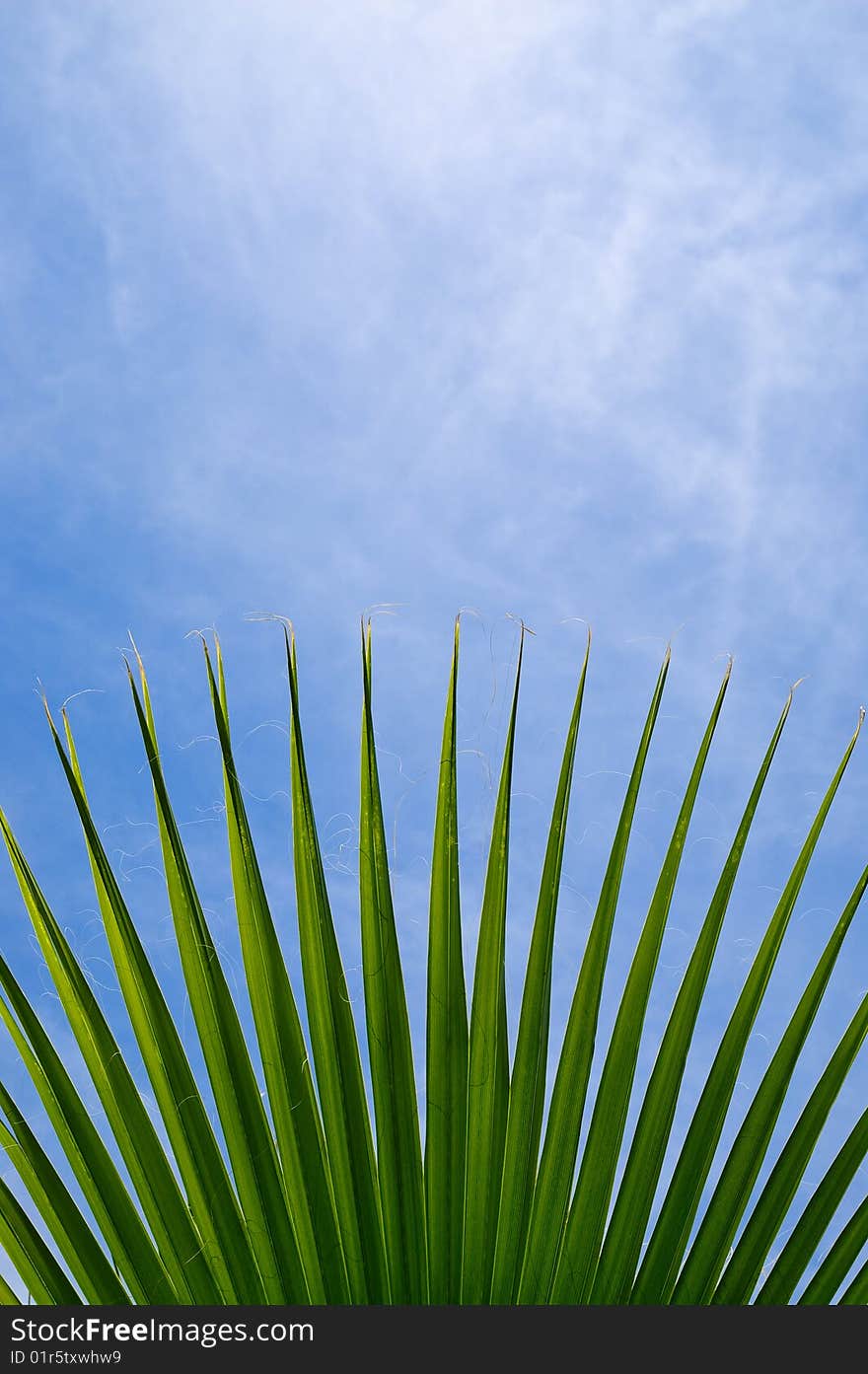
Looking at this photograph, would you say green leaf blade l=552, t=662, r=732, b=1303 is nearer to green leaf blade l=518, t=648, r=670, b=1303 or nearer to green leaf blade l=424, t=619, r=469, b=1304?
Answer: green leaf blade l=518, t=648, r=670, b=1303

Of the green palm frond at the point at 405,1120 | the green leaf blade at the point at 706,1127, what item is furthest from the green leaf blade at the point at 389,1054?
the green leaf blade at the point at 706,1127

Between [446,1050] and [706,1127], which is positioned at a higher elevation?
[446,1050]

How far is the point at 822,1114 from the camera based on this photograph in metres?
1.37

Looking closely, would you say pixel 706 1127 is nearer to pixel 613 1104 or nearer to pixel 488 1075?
pixel 613 1104

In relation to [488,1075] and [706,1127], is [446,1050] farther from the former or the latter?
[706,1127]

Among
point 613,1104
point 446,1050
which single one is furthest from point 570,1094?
point 446,1050

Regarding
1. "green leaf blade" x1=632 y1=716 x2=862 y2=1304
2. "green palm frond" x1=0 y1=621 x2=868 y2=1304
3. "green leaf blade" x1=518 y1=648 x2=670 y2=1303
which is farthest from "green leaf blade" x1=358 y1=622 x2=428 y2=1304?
"green leaf blade" x1=632 y1=716 x2=862 y2=1304

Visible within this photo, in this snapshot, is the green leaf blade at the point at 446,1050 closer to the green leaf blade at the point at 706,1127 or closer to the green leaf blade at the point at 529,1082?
the green leaf blade at the point at 529,1082

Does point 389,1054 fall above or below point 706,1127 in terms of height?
above

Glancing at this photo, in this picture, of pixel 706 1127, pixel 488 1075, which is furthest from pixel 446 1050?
pixel 706 1127

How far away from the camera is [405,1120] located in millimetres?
1319

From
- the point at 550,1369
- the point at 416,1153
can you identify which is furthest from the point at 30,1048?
the point at 550,1369

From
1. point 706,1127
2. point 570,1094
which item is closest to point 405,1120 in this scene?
point 570,1094

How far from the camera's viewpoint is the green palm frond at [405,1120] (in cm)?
130
